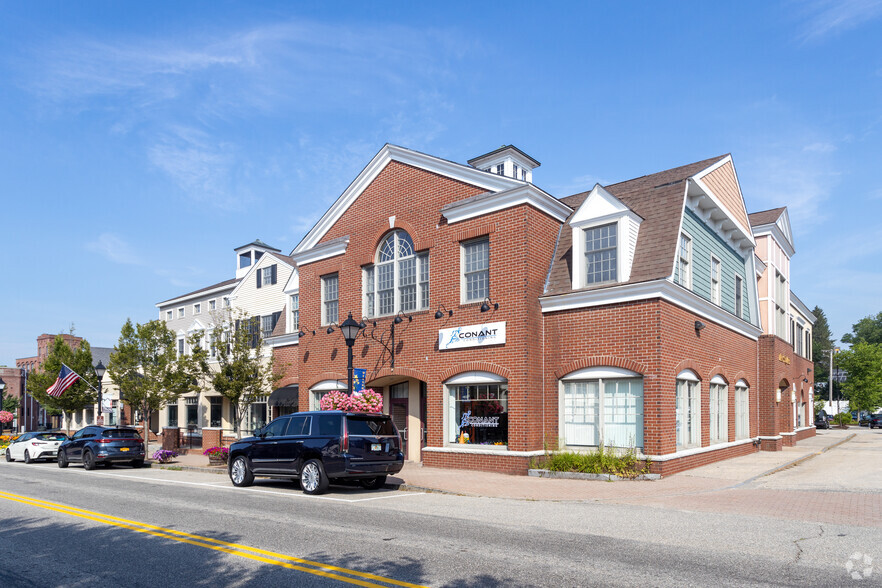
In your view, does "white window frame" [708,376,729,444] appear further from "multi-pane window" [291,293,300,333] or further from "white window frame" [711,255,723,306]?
"multi-pane window" [291,293,300,333]

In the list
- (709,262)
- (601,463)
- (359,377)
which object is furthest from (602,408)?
(359,377)

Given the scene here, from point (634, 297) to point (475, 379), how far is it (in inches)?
199

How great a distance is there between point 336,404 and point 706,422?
10756 mm

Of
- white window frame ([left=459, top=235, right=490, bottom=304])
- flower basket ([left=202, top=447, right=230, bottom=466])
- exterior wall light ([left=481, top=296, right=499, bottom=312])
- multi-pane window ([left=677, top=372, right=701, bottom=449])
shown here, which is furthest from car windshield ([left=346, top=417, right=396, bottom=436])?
flower basket ([left=202, top=447, right=230, bottom=466])

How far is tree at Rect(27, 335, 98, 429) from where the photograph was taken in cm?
4108

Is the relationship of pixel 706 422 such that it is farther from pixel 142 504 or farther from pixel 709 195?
pixel 142 504

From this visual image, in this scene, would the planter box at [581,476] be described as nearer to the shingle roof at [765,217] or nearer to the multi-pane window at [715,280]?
the multi-pane window at [715,280]

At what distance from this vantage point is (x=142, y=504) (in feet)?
42.9

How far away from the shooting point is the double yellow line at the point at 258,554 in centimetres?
693

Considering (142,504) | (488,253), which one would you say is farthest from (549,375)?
(142,504)

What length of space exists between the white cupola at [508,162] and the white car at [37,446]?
66.1 ft

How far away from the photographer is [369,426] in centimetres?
1536

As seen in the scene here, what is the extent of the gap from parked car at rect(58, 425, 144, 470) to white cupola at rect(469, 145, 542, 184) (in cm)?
1619

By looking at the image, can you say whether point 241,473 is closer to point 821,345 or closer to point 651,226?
point 651,226
